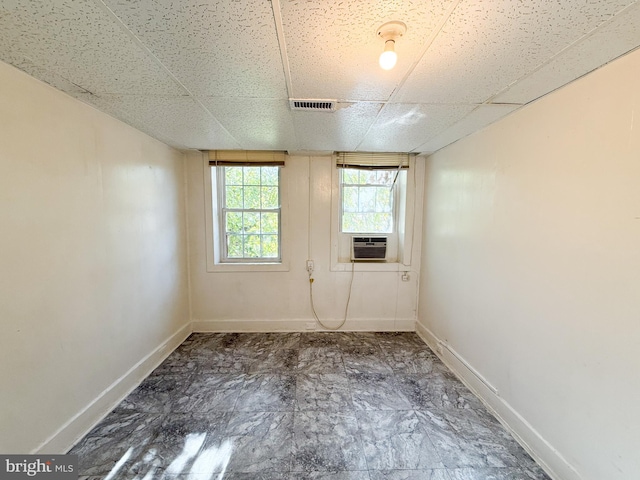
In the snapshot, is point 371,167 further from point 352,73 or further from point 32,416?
point 32,416

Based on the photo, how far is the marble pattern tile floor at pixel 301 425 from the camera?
1468 mm

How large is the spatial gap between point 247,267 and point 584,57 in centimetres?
311

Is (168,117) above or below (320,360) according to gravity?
above

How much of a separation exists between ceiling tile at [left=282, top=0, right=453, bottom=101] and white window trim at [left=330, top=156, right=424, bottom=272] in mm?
1716

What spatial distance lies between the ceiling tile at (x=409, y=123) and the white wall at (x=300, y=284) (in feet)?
2.66

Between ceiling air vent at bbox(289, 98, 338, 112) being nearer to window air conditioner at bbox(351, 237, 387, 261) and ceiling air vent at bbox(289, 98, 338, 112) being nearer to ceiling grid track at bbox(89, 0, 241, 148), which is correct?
ceiling grid track at bbox(89, 0, 241, 148)

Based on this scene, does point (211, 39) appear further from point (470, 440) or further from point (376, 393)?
point (470, 440)

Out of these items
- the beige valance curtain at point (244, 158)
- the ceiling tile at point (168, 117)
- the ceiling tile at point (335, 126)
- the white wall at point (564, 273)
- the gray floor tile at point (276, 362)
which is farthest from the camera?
the beige valance curtain at point (244, 158)

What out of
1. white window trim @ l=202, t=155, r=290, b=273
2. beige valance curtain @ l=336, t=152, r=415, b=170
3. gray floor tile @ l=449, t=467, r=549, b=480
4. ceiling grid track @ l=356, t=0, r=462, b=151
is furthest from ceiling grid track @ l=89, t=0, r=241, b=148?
gray floor tile @ l=449, t=467, r=549, b=480

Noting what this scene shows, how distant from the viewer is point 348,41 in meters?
1.07

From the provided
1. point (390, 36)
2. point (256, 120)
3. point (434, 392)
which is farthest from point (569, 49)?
point (434, 392)

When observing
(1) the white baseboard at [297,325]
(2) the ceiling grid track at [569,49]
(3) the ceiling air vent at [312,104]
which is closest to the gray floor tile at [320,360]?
(1) the white baseboard at [297,325]

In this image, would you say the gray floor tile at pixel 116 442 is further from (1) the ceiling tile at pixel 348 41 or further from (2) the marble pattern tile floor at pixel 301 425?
(1) the ceiling tile at pixel 348 41

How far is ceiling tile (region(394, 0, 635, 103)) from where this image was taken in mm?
894
